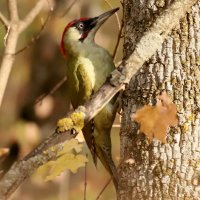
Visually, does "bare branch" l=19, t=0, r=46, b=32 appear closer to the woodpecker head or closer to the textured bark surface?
the woodpecker head

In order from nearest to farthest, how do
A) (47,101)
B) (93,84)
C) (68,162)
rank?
1. (68,162)
2. (93,84)
3. (47,101)

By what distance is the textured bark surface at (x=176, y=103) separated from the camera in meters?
3.71

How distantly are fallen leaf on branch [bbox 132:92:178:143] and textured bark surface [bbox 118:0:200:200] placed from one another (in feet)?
0.93

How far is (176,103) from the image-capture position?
3.71 metres

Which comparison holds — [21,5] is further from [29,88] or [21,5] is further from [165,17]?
[165,17]

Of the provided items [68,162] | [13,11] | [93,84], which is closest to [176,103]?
[68,162]

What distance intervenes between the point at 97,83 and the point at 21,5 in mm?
8198

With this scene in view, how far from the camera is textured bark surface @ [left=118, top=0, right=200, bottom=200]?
12.2ft

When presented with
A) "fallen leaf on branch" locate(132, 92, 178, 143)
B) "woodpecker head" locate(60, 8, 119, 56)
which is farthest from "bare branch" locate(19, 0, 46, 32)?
"fallen leaf on branch" locate(132, 92, 178, 143)

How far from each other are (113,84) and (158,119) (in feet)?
0.88

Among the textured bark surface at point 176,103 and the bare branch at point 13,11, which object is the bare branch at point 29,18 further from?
the textured bark surface at point 176,103

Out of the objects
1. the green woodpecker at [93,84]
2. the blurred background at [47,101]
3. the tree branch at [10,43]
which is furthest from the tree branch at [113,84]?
the blurred background at [47,101]

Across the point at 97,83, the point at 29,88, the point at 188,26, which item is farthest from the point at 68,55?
the point at 29,88

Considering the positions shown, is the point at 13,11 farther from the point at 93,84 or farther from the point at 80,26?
the point at 93,84
